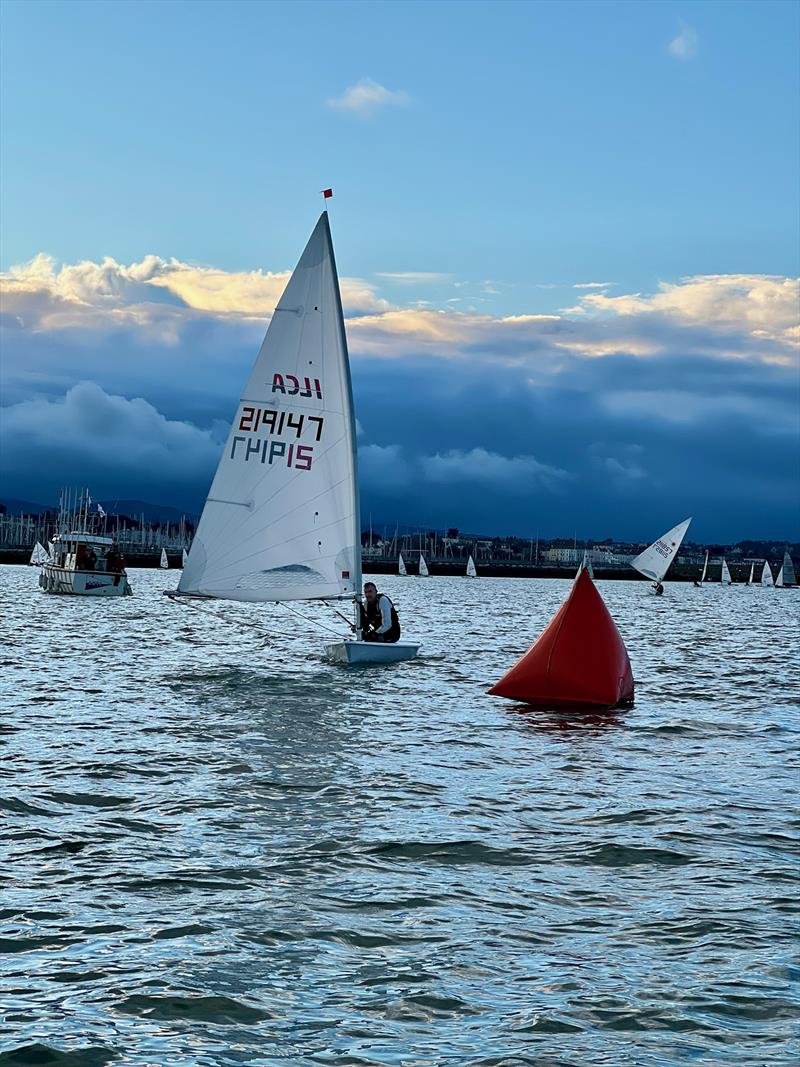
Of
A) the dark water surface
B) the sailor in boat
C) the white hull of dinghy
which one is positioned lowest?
the dark water surface

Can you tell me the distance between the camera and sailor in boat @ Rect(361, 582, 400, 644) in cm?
2931

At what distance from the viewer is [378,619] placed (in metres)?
29.8

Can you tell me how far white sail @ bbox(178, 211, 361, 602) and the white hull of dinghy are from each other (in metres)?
1.38

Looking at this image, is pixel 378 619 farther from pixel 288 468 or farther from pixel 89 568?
pixel 89 568

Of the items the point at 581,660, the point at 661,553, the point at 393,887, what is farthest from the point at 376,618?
the point at 661,553

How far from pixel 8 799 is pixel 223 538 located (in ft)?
55.1

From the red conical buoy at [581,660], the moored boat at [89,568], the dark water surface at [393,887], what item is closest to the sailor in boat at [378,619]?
the red conical buoy at [581,660]

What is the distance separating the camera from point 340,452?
29.7m

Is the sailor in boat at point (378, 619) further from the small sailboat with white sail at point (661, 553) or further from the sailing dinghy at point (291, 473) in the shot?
the small sailboat with white sail at point (661, 553)

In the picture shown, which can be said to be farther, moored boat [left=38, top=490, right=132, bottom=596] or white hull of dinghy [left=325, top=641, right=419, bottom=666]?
moored boat [left=38, top=490, right=132, bottom=596]

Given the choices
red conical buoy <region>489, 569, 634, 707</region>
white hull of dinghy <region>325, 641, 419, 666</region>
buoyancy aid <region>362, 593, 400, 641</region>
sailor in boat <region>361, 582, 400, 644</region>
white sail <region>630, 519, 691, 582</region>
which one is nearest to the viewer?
red conical buoy <region>489, 569, 634, 707</region>

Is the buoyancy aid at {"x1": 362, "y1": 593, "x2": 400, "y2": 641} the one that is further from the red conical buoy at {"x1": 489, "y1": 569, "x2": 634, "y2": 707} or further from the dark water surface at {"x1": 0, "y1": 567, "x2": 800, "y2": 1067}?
the dark water surface at {"x1": 0, "y1": 567, "x2": 800, "y2": 1067}

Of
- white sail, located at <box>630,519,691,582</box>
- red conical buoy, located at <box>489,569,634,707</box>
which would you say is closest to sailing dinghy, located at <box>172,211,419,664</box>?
red conical buoy, located at <box>489,569,634,707</box>

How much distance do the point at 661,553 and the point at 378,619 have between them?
327 feet
